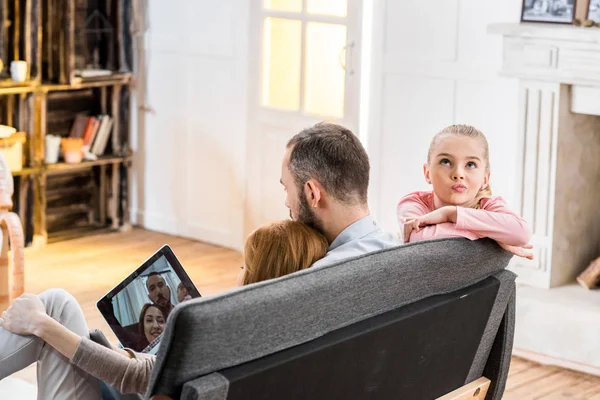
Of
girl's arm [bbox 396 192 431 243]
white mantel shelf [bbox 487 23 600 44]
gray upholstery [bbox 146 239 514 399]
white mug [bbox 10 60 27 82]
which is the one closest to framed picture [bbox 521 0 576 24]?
white mantel shelf [bbox 487 23 600 44]

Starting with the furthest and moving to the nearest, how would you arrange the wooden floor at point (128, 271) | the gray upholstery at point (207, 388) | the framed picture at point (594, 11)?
the framed picture at point (594, 11) → the wooden floor at point (128, 271) → the gray upholstery at point (207, 388)

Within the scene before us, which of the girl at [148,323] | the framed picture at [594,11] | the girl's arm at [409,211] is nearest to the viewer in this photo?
the girl at [148,323]

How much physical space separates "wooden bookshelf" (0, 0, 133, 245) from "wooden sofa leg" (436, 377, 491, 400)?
147 inches

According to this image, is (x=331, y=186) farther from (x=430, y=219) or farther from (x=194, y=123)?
(x=194, y=123)

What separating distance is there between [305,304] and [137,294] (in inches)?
26.7

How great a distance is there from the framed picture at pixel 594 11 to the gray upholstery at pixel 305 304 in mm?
1922

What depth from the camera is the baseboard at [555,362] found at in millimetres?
4152

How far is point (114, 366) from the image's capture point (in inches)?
88.0

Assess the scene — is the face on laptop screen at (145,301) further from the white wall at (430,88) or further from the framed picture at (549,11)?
the white wall at (430,88)

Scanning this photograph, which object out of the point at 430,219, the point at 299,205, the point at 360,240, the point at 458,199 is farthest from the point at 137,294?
the point at 458,199

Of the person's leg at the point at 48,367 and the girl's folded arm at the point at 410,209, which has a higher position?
the girl's folded arm at the point at 410,209

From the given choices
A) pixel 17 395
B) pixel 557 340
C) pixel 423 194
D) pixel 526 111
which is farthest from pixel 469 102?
pixel 17 395

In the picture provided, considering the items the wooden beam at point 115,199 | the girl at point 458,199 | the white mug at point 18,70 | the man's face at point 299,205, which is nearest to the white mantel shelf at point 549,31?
the girl at point 458,199

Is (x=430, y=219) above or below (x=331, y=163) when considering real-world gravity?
below
